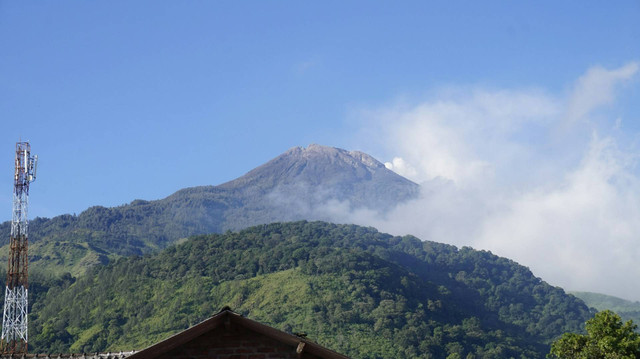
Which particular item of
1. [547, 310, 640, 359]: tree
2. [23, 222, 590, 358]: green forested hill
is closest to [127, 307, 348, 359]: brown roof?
[547, 310, 640, 359]: tree

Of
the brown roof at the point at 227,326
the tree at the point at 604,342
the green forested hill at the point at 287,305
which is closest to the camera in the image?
the brown roof at the point at 227,326

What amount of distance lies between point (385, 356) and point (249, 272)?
106ft

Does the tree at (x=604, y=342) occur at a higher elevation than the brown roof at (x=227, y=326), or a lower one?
lower

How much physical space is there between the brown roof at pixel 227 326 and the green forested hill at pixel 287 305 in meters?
67.1

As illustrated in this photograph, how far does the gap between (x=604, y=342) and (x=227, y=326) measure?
2343 centimetres

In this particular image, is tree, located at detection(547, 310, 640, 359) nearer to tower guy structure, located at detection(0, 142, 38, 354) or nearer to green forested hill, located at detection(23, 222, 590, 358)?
tower guy structure, located at detection(0, 142, 38, 354)

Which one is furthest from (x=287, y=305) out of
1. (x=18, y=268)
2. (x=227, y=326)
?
(x=227, y=326)

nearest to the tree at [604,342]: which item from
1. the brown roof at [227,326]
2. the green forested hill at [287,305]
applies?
the brown roof at [227,326]

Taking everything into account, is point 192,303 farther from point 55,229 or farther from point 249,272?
point 55,229

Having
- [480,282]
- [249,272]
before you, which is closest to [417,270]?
[480,282]

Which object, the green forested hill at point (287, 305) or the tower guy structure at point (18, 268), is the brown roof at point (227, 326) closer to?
the tower guy structure at point (18, 268)

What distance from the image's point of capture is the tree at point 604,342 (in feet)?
97.1

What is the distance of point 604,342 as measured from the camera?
29.9 m

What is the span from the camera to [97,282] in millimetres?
102625
